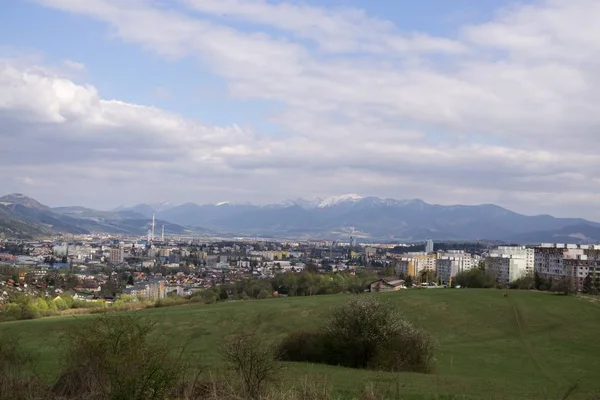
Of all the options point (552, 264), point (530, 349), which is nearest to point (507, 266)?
point (552, 264)

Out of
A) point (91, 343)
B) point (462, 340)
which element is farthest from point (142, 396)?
point (462, 340)

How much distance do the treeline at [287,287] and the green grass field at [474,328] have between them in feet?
78.5

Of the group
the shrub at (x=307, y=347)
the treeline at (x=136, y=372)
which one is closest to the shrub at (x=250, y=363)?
the treeline at (x=136, y=372)

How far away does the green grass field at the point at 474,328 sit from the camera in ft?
121

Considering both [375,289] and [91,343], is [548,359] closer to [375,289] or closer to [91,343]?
[91,343]

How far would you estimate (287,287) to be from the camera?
10781 cm

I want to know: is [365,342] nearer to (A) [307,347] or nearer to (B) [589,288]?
(A) [307,347]

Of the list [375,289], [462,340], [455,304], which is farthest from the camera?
[375,289]

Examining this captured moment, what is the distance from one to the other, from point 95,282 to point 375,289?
7069 centimetres

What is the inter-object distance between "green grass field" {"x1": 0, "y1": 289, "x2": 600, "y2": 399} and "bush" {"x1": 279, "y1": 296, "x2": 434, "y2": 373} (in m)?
2.94

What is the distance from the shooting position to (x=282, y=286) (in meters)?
110

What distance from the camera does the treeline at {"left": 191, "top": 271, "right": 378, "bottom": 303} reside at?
314 feet

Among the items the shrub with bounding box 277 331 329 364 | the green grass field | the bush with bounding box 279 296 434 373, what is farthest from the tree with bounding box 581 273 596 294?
the shrub with bounding box 277 331 329 364

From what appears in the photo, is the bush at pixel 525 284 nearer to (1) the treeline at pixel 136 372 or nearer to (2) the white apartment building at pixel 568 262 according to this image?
(2) the white apartment building at pixel 568 262
